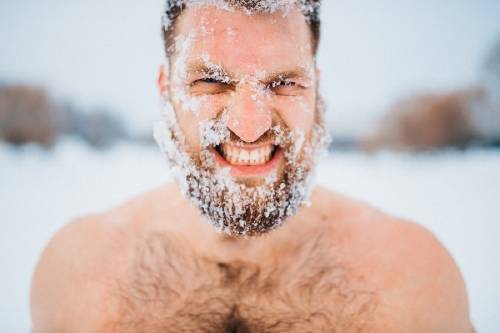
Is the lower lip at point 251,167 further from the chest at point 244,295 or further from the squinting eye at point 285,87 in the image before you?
the chest at point 244,295

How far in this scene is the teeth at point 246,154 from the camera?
2.47 ft

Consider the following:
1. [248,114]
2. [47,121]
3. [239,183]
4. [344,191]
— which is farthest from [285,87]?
[47,121]

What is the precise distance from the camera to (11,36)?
7.02 ft

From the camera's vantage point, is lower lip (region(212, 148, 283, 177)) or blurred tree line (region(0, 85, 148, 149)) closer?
lower lip (region(212, 148, 283, 177))

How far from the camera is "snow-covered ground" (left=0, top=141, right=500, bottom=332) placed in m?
1.28

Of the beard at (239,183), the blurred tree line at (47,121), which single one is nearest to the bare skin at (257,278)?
the beard at (239,183)

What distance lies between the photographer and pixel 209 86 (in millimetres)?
750

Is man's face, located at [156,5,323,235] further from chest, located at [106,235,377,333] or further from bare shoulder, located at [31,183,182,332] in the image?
bare shoulder, located at [31,183,182,332]

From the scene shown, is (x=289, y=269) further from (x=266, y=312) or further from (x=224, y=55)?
(x=224, y=55)

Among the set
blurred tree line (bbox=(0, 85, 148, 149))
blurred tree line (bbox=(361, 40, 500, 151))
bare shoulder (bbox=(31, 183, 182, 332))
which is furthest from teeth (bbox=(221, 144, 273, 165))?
blurred tree line (bbox=(0, 85, 148, 149))

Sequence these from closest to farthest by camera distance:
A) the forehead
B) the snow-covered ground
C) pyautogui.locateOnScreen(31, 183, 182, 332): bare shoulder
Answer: the forehead, pyautogui.locateOnScreen(31, 183, 182, 332): bare shoulder, the snow-covered ground

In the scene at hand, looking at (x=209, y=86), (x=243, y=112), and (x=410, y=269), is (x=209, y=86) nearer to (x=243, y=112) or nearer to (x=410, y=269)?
(x=243, y=112)

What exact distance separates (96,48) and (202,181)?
2.44 metres

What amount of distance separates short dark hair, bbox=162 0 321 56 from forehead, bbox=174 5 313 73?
0.05ft
